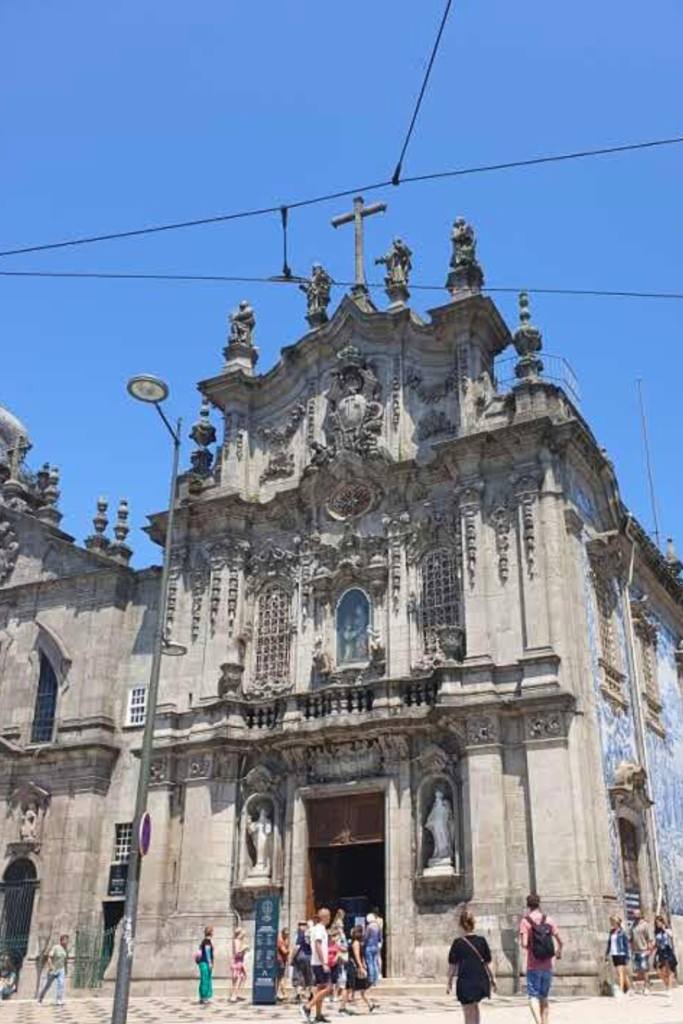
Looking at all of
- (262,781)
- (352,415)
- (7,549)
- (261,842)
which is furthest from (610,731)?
(7,549)

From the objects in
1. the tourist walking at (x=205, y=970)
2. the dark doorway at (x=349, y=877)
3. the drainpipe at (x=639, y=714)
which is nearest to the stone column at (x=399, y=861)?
the dark doorway at (x=349, y=877)

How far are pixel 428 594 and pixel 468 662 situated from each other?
2683 millimetres

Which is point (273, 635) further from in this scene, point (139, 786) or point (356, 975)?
point (139, 786)

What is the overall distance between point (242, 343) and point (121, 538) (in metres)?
7.03

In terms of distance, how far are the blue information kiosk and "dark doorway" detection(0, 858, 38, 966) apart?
9.78 m

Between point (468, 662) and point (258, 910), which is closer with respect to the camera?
point (258, 910)

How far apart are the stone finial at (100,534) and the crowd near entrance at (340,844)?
11.2 metres

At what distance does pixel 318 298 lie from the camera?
30.3 metres

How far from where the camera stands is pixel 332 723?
23.7 metres

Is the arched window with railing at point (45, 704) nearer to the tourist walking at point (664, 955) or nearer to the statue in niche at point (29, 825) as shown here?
the statue in niche at point (29, 825)

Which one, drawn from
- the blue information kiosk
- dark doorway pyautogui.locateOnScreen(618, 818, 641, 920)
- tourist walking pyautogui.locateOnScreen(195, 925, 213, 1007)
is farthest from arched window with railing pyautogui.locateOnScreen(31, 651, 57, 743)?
dark doorway pyautogui.locateOnScreen(618, 818, 641, 920)

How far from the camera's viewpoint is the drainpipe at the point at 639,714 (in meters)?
23.9

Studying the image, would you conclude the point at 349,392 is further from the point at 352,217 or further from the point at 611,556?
the point at 611,556

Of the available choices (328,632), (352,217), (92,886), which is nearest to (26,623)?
(92,886)
